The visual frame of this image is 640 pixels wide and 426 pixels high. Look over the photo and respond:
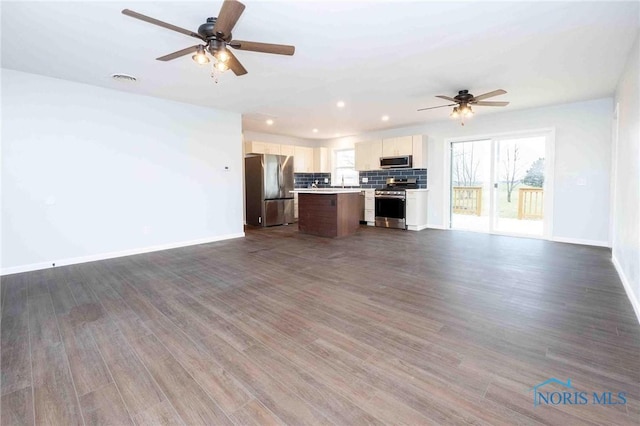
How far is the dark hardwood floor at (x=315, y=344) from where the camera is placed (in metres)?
1.47

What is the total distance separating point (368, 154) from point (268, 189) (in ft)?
8.89

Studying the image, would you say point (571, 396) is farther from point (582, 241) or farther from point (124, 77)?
point (124, 77)

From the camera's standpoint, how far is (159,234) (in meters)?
4.99

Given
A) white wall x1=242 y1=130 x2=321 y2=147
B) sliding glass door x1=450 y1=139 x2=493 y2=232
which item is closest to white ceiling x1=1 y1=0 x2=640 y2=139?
sliding glass door x1=450 y1=139 x2=493 y2=232

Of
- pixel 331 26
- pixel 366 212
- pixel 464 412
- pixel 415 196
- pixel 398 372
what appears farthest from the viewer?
pixel 366 212

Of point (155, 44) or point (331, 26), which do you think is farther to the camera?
point (155, 44)

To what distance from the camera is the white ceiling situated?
2426 mm

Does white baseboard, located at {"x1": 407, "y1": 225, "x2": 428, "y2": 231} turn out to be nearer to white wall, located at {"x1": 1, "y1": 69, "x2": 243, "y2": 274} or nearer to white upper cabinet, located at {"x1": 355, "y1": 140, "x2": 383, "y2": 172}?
white upper cabinet, located at {"x1": 355, "y1": 140, "x2": 383, "y2": 172}

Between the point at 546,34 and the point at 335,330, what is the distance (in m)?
3.29

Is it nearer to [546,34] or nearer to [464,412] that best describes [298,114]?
[546,34]

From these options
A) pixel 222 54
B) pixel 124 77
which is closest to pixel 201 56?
pixel 222 54

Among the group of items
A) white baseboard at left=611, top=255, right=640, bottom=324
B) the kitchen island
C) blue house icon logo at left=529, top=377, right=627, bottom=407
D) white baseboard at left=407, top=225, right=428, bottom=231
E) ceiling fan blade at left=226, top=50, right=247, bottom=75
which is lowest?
blue house icon logo at left=529, top=377, right=627, bottom=407

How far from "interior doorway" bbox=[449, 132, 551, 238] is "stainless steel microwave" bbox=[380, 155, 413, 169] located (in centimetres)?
93

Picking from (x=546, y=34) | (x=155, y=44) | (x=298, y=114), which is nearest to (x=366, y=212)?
(x=298, y=114)
